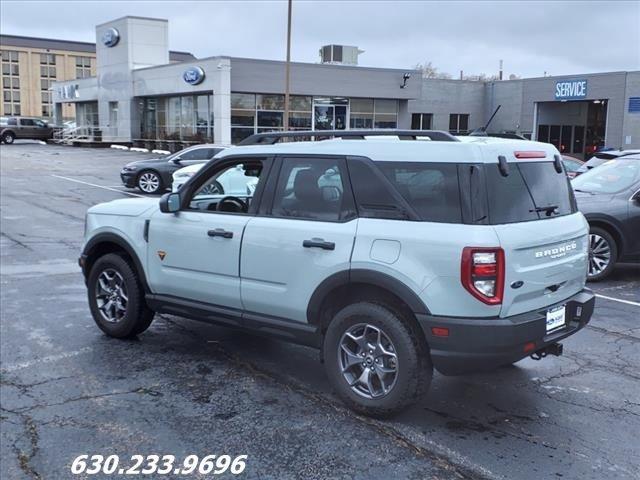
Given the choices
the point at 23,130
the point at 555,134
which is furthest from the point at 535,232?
the point at 23,130

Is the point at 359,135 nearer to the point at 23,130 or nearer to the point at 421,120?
the point at 421,120

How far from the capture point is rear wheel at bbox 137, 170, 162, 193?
67.1ft

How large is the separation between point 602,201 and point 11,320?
24.3 ft

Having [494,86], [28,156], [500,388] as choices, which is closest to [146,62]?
[28,156]

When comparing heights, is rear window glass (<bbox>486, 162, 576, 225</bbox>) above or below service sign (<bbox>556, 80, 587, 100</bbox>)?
below

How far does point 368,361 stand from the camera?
447cm

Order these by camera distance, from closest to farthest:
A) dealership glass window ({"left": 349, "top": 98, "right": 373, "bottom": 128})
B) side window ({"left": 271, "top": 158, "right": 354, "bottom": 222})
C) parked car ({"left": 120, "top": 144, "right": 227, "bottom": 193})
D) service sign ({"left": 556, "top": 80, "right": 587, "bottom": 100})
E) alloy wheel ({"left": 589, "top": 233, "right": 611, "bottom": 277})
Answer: side window ({"left": 271, "top": 158, "right": 354, "bottom": 222}), alloy wheel ({"left": 589, "top": 233, "right": 611, "bottom": 277}), parked car ({"left": 120, "top": 144, "right": 227, "bottom": 193}), service sign ({"left": 556, "top": 80, "right": 587, "bottom": 100}), dealership glass window ({"left": 349, "top": 98, "right": 373, "bottom": 128})

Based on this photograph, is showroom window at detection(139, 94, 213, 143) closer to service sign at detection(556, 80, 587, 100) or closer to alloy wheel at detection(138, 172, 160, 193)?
alloy wheel at detection(138, 172, 160, 193)

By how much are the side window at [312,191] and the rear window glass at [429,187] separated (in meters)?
0.38

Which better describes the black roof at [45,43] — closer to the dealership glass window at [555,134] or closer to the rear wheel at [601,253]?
the dealership glass window at [555,134]

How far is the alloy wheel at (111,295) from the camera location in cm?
615

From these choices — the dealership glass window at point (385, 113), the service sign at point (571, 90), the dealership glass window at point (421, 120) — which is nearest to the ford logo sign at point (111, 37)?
the dealership glass window at point (385, 113)

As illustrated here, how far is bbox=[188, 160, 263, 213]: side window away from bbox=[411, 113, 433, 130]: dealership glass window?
136 feet

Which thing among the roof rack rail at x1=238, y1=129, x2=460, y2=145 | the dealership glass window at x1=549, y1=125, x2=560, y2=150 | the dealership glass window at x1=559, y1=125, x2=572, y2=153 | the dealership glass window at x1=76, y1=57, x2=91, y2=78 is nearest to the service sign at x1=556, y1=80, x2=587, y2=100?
the dealership glass window at x1=549, y1=125, x2=560, y2=150
